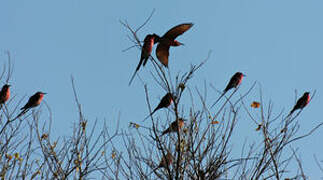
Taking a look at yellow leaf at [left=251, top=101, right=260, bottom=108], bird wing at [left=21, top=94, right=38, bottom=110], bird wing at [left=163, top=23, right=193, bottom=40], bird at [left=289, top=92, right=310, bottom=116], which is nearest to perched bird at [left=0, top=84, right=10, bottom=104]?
bird wing at [left=21, top=94, right=38, bottom=110]

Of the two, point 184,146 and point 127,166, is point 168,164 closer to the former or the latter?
point 184,146

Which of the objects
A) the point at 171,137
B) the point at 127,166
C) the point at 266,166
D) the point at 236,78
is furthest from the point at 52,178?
the point at 236,78

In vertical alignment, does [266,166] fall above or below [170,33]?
below

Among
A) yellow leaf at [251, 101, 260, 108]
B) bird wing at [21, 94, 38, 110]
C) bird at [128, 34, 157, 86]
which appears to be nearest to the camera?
bird at [128, 34, 157, 86]

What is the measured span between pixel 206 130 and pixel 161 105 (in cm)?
100

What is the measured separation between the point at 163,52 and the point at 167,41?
15 cm

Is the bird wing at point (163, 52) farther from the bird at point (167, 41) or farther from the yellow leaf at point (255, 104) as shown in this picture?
the yellow leaf at point (255, 104)

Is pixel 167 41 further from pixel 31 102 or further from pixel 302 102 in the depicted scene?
pixel 31 102

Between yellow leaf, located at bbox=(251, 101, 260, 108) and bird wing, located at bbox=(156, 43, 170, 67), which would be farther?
yellow leaf, located at bbox=(251, 101, 260, 108)

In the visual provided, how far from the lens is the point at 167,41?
4652 mm

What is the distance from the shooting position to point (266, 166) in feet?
14.7

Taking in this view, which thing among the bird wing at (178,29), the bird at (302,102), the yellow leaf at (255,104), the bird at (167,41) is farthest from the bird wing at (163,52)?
the bird at (302,102)

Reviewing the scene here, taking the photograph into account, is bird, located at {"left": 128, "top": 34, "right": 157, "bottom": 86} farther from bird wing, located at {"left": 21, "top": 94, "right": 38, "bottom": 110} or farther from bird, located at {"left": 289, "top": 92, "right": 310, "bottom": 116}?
bird wing, located at {"left": 21, "top": 94, "right": 38, "bottom": 110}

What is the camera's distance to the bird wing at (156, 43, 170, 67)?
14.6ft
